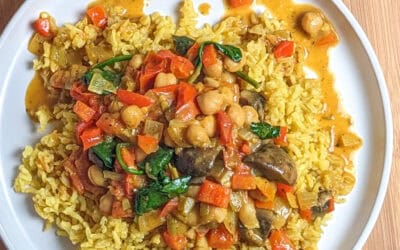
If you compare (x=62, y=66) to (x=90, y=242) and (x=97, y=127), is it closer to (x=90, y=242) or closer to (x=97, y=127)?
(x=97, y=127)

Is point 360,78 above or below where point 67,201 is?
above

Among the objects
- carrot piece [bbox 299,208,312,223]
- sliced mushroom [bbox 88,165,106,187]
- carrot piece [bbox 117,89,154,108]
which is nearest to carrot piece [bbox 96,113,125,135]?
carrot piece [bbox 117,89,154,108]

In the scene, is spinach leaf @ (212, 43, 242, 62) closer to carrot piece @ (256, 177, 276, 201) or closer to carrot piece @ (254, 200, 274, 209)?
carrot piece @ (256, 177, 276, 201)

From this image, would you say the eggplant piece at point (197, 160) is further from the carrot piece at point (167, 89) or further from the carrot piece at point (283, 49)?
the carrot piece at point (283, 49)

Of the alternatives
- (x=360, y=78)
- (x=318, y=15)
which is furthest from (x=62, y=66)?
(x=360, y=78)

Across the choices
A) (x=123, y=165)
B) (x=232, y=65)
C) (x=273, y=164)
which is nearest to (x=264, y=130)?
(x=273, y=164)

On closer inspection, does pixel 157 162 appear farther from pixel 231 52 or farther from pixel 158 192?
pixel 231 52

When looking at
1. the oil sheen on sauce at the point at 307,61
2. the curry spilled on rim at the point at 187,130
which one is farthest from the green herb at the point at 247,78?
the oil sheen on sauce at the point at 307,61
